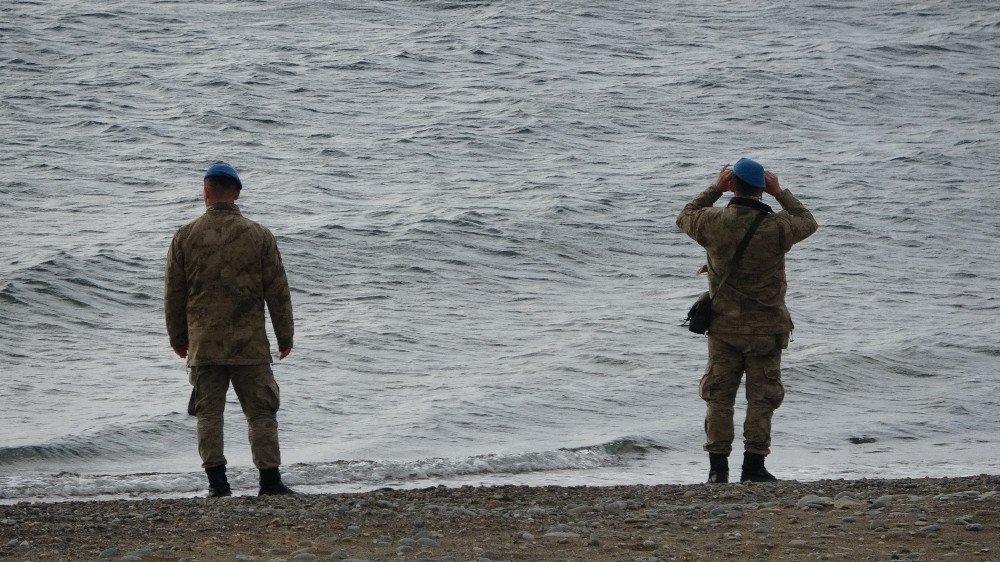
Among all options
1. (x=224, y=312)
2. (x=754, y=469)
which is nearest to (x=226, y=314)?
(x=224, y=312)

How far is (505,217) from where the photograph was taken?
62.1 ft

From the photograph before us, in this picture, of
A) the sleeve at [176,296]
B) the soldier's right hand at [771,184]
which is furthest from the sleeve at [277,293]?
the soldier's right hand at [771,184]

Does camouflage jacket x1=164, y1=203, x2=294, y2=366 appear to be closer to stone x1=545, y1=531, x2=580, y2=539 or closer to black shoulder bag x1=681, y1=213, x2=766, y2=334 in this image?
stone x1=545, y1=531, x2=580, y2=539

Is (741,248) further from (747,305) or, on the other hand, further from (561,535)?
(561,535)

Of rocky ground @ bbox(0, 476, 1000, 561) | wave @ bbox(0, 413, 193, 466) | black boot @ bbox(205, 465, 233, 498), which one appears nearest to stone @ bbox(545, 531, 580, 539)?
rocky ground @ bbox(0, 476, 1000, 561)

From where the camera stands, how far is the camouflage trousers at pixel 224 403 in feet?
21.5

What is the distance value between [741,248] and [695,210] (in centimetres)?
36

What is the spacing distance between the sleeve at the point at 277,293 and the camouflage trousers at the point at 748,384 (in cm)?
233

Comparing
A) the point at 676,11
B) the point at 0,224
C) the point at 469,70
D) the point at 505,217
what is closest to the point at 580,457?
the point at 505,217

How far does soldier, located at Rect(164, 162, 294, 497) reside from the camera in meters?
6.46

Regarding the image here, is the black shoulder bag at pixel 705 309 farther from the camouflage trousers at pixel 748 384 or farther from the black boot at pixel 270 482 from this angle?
the black boot at pixel 270 482

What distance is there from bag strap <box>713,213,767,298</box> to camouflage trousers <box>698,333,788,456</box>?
32cm

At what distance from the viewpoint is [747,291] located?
6.81m

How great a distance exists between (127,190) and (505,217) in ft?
20.1
